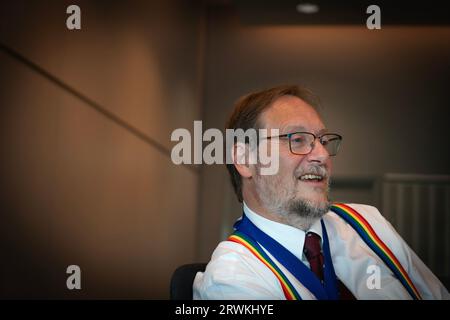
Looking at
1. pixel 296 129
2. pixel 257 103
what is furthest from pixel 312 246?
pixel 257 103

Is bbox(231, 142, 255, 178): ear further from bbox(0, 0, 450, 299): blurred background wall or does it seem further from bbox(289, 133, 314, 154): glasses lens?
bbox(0, 0, 450, 299): blurred background wall

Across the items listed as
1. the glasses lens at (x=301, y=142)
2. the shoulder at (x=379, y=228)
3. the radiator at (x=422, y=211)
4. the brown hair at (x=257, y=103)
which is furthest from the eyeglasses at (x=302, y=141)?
the radiator at (x=422, y=211)

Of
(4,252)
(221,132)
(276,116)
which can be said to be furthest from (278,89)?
(221,132)

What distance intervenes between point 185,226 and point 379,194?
3.94 ft

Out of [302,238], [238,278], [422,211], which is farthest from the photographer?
[422,211]

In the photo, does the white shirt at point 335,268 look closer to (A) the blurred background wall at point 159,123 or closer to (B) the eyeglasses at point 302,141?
(B) the eyeglasses at point 302,141

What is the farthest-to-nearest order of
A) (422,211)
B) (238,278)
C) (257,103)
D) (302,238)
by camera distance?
(422,211) → (257,103) → (302,238) → (238,278)

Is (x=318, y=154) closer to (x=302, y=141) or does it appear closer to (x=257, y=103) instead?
(x=302, y=141)

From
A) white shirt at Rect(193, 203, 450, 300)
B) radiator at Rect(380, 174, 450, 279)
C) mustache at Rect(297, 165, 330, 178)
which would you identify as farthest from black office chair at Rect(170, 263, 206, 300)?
radiator at Rect(380, 174, 450, 279)

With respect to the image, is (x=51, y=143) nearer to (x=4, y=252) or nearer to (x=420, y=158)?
(x=4, y=252)

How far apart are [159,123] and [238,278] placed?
1.62 meters

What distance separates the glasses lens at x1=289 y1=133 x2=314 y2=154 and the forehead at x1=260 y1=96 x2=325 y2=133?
2cm

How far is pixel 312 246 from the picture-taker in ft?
4.02

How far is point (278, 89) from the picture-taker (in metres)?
1.35
